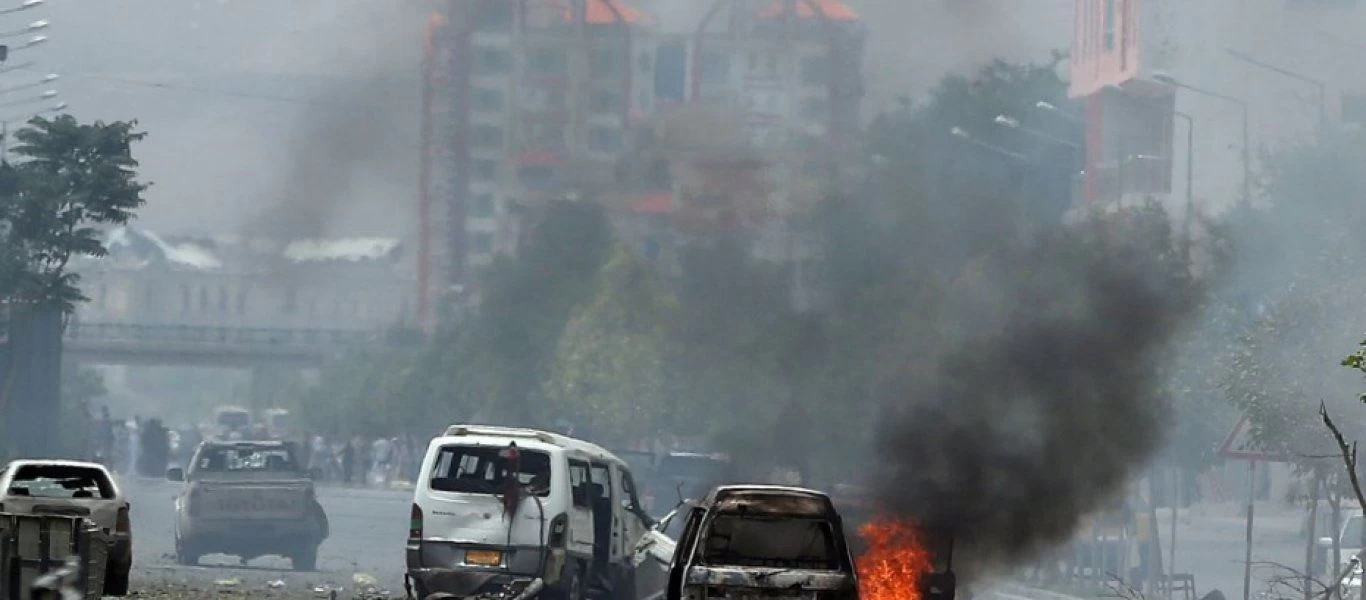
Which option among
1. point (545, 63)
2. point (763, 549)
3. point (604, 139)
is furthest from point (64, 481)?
point (545, 63)

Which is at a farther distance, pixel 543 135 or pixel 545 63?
pixel 545 63

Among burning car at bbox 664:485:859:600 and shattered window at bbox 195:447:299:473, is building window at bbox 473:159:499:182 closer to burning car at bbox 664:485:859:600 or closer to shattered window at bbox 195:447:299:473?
shattered window at bbox 195:447:299:473

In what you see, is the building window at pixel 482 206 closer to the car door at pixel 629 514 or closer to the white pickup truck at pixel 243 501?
the white pickup truck at pixel 243 501

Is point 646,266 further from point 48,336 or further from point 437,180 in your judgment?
point 437,180

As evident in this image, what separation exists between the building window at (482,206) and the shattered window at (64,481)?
100110 millimetres

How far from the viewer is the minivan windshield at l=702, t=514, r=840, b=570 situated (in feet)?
78.5

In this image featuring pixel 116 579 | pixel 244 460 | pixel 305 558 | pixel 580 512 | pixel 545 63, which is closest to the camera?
pixel 116 579

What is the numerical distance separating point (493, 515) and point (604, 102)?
97764 mm

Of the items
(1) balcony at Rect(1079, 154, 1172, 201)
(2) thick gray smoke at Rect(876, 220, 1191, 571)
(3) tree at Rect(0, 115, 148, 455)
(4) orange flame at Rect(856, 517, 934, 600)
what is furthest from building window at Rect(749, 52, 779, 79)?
(4) orange flame at Rect(856, 517, 934, 600)

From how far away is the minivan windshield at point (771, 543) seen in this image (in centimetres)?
2392

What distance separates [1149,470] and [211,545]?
1876 centimetres

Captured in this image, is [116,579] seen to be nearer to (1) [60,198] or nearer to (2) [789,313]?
(1) [60,198]

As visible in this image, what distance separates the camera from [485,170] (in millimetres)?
141500

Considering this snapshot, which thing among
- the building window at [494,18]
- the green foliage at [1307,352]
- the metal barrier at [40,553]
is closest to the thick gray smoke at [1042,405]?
the green foliage at [1307,352]
